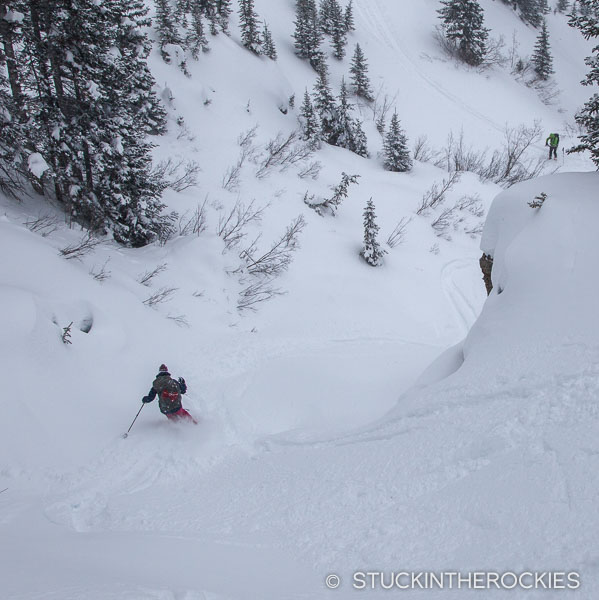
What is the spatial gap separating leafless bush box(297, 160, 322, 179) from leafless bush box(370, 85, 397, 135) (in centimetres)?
1197

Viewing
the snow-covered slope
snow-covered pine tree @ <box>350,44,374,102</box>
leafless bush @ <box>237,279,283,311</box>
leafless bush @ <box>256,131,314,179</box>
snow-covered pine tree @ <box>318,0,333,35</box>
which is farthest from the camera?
snow-covered pine tree @ <box>318,0,333,35</box>

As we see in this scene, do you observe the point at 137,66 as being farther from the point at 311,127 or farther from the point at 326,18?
the point at 326,18

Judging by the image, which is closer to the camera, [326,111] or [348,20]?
[326,111]

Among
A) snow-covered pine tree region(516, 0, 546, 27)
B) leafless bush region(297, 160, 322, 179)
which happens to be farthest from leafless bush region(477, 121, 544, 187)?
snow-covered pine tree region(516, 0, 546, 27)

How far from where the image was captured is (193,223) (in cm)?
1333

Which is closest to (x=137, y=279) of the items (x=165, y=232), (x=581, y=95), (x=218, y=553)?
(x=165, y=232)

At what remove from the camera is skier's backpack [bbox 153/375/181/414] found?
6.72m

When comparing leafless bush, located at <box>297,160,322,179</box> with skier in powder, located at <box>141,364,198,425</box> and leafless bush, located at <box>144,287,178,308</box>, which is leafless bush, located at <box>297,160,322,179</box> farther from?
skier in powder, located at <box>141,364,198,425</box>

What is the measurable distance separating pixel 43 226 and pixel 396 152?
1819cm

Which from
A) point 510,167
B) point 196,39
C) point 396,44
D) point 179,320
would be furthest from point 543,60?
point 179,320

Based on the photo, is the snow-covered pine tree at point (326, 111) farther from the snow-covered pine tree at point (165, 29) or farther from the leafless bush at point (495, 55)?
the leafless bush at point (495, 55)

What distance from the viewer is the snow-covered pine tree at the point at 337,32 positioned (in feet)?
117

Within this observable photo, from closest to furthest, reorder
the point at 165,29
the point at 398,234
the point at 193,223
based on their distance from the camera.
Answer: the point at 193,223 → the point at 398,234 → the point at 165,29

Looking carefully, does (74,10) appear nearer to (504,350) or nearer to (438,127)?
(504,350)
